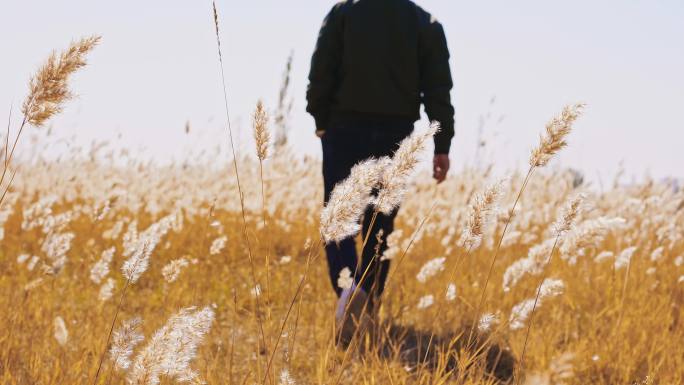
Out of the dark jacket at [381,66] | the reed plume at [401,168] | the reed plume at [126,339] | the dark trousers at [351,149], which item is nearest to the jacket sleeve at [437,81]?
the dark jacket at [381,66]

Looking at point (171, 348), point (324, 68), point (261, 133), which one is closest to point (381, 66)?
point (324, 68)

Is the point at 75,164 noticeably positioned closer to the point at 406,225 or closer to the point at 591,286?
the point at 406,225

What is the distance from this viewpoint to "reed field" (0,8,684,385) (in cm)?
166

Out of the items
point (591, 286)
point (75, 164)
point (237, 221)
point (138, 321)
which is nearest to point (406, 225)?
point (237, 221)

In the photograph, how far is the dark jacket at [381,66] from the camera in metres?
3.54

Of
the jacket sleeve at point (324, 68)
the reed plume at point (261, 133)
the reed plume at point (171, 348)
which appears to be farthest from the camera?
the jacket sleeve at point (324, 68)

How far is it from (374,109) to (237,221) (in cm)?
349

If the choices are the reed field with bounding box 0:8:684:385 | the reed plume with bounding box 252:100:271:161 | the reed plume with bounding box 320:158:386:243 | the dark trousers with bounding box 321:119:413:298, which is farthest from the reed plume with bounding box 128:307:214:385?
the dark trousers with bounding box 321:119:413:298

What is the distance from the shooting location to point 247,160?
9.38m

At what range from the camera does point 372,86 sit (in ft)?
11.5

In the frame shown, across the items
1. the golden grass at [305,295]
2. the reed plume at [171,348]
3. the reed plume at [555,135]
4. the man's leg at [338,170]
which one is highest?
the reed plume at [555,135]

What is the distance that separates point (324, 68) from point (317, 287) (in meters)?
1.76

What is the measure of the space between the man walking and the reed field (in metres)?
0.35

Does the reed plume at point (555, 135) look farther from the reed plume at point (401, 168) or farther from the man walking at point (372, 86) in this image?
the man walking at point (372, 86)
